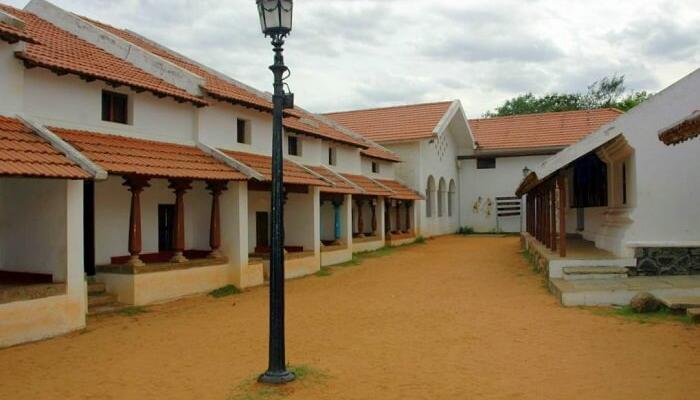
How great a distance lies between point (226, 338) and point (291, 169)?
27.5ft

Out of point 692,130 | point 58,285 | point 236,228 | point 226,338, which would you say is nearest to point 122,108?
point 236,228

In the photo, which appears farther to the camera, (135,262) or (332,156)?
(332,156)

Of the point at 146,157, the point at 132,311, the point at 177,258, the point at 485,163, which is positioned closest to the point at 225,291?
the point at 177,258

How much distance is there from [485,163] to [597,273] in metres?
22.1

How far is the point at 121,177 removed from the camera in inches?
504

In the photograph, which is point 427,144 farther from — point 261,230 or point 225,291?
point 225,291

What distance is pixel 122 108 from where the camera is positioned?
40.7 ft

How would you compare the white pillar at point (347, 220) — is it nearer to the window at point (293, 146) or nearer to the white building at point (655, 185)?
the window at point (293, 146)

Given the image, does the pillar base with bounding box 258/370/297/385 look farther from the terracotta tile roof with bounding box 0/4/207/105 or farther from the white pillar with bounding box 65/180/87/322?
the terracotta tile roof with bounding box 0/4/207/105

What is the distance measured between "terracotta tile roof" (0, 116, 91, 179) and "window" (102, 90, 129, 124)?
2.29m

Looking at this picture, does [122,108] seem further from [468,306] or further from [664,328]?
[664,328]

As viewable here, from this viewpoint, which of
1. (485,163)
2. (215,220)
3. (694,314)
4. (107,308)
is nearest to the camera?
Result: (694,314)

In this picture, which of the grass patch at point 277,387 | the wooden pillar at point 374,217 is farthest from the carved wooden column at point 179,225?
the wooden pillar at point 374,217

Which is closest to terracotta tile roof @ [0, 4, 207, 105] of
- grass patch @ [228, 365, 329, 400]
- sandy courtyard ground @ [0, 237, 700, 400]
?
sandy courtyard ground @ [0, 237, 700, 400]
